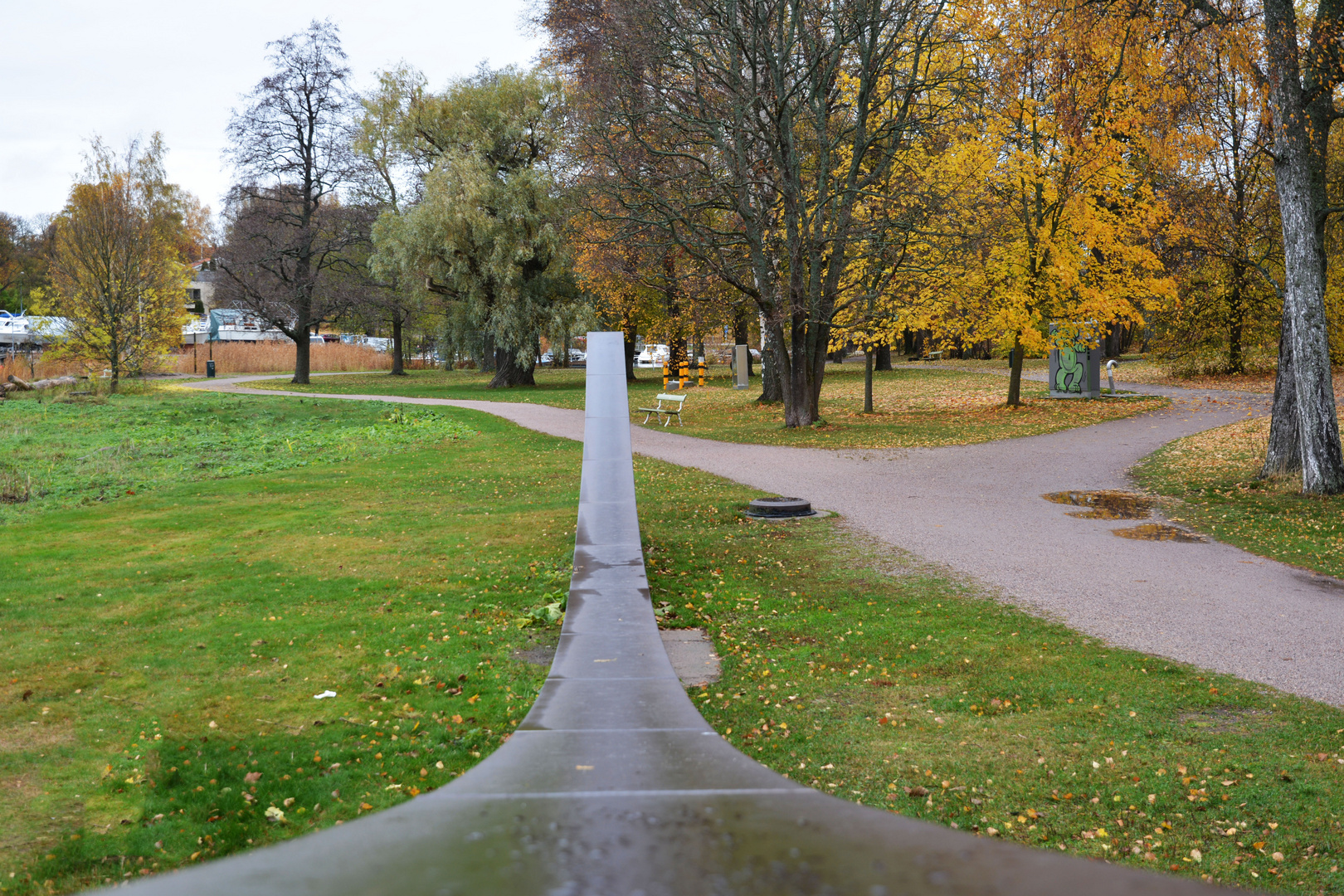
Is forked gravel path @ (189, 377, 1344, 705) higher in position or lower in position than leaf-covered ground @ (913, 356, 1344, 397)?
lower

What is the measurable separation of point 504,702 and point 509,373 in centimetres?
3290

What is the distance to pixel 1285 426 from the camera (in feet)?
41.4

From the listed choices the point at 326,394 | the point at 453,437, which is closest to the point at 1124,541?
the point at 453,437

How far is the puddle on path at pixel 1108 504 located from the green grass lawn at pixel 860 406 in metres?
5.53

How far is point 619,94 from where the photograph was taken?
20.1 m

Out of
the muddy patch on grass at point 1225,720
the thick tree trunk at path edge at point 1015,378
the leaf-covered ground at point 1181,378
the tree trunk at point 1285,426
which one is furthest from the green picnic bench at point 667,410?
the muddy patch on grass at point 1225,720

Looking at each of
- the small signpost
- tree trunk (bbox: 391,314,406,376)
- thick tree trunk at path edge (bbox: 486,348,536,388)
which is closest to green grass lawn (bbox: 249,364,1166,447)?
the small signpost

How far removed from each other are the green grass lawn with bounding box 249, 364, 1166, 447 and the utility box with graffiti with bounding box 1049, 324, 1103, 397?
0.79 m

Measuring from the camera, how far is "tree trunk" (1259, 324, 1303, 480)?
41.1ft

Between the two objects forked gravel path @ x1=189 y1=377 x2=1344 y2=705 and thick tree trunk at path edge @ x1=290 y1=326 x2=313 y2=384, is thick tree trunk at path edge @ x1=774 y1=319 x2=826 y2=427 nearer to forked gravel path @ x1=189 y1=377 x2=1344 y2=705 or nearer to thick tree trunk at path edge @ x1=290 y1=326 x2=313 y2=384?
forked gravel path @ x1=189 y1=377 x2=1344 y2=705

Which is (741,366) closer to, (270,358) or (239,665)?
(270,358)

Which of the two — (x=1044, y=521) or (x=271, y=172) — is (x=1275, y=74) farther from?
(x=271, y=172)

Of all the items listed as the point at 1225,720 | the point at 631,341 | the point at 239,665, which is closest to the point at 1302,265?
the point at 1225,720

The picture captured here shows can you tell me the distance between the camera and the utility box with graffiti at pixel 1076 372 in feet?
88.1
